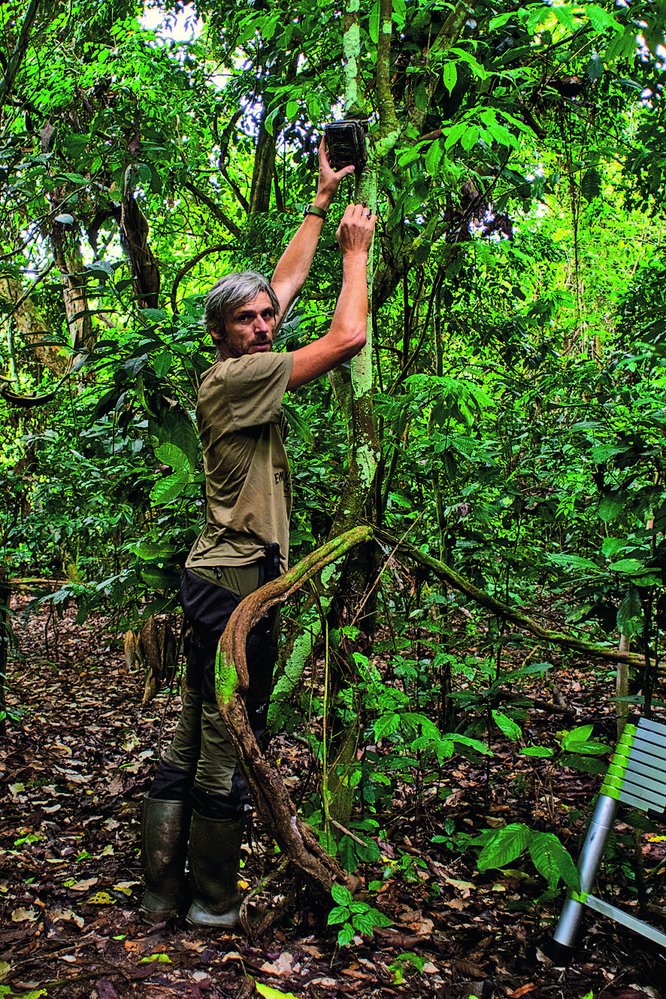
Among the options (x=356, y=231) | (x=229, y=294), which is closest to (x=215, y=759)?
(x=229, y=294)

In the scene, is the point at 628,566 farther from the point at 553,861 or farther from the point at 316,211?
the point at 316,211

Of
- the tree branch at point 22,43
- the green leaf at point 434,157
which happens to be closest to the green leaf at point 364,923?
the green leaf at point 434,157

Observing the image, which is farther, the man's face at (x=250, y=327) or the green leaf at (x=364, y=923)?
the man's face at (x=250, y=327)

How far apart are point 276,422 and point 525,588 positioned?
1927 millimetres

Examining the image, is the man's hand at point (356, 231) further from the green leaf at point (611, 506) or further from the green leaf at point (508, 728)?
the green leaf at point (508, 728)

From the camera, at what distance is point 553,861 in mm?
2121

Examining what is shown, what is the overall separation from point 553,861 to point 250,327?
1892mm

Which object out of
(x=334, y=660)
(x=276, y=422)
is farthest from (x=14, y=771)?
(x=276, y=422)

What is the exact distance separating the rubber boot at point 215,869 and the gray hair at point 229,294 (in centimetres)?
167

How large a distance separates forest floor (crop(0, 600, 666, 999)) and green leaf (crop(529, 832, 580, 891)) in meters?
0.48

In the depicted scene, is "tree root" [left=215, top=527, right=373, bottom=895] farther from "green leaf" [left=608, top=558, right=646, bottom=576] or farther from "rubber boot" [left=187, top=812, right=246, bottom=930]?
"green leaf" [left=608, top=558, right=646, bottom=576]

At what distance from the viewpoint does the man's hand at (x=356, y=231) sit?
243 cm

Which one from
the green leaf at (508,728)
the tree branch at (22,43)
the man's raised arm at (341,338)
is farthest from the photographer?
the tree branch at (22,43)

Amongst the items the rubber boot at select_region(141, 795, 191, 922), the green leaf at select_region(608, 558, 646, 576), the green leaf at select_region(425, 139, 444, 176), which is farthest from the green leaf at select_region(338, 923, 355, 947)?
the green leaf at select_region(425, 139, 444, 176)
